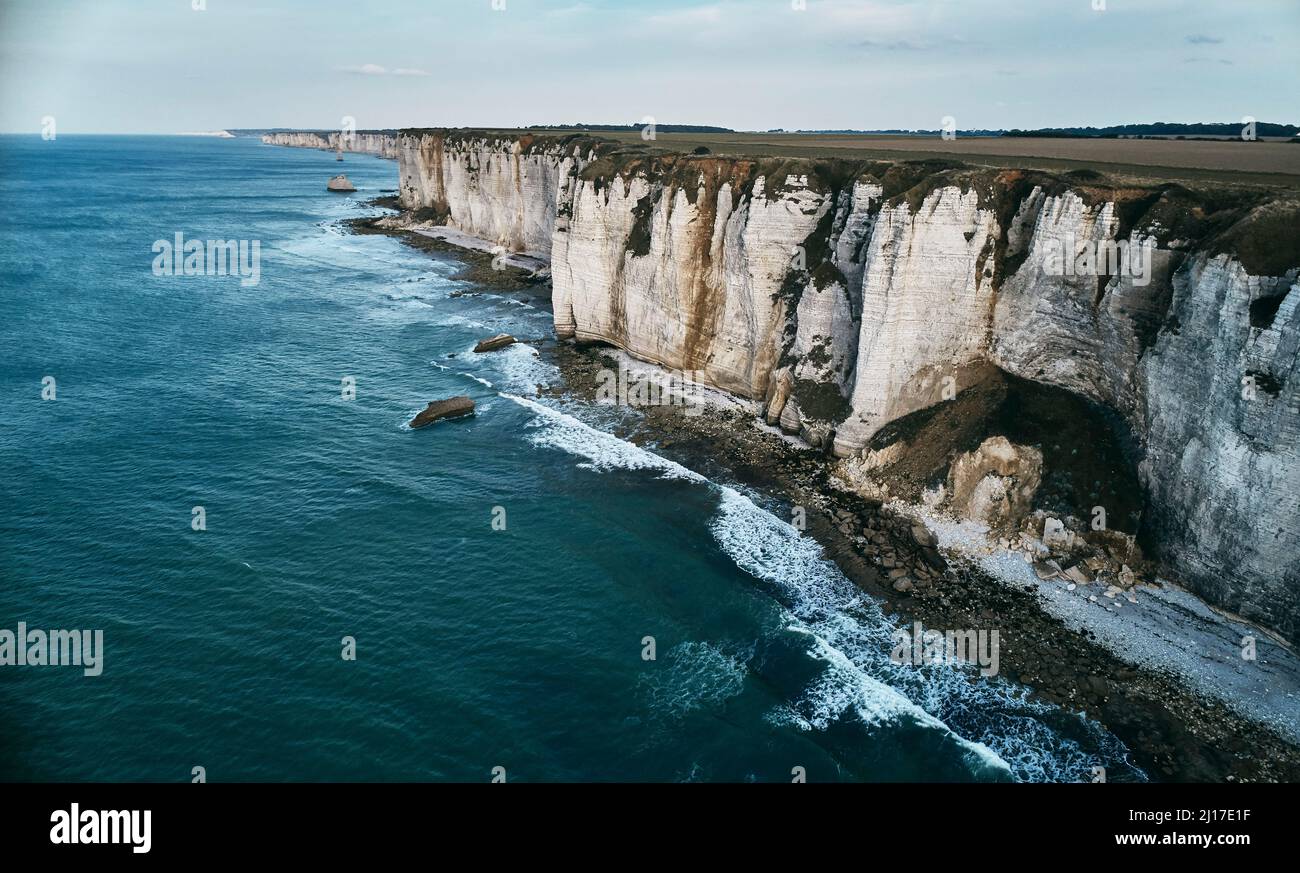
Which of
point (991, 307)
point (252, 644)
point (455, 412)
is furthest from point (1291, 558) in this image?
point (455, 412)

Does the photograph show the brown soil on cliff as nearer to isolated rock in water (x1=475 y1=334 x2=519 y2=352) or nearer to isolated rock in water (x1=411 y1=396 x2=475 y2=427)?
isolated rock in water (x1=411 y1=396 x2=475 y2=427)

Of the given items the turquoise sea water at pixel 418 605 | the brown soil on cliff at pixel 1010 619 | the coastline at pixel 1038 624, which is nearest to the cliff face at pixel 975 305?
the coastline at pixel 1038 624

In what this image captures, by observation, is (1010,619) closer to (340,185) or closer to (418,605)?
(418,605)

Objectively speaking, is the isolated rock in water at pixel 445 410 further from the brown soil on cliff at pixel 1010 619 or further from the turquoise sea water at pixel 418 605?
the brown soil on cliff at pixel 1010 619

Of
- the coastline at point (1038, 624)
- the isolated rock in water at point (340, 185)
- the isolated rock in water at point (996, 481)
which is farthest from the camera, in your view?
the isolated rock in water at point (340, 185)

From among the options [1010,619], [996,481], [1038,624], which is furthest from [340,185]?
[1038,624]

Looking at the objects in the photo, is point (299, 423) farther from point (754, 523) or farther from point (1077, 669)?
point (1077, 669)

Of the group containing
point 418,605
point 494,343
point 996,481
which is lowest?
point 418,605
